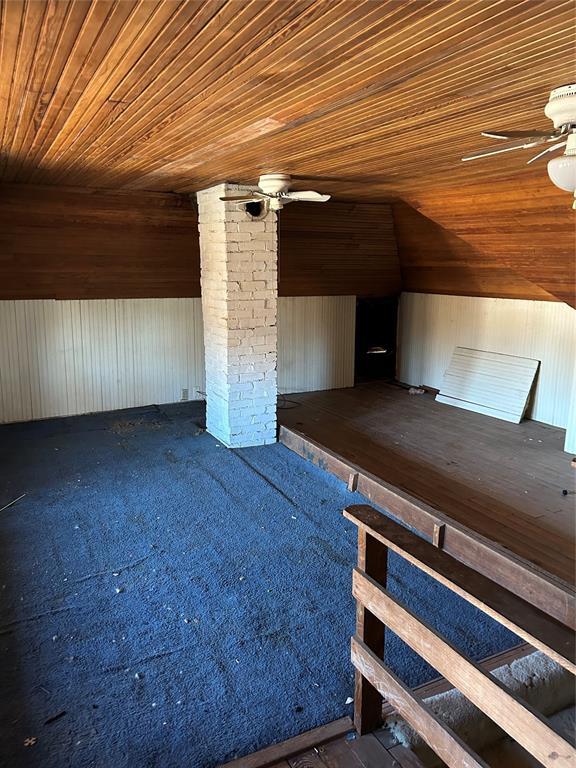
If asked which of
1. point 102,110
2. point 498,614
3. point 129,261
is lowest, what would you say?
point 498,614

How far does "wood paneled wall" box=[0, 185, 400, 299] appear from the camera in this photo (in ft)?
18.8

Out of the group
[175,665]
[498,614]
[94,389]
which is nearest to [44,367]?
[94,389]

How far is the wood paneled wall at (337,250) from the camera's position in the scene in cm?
668

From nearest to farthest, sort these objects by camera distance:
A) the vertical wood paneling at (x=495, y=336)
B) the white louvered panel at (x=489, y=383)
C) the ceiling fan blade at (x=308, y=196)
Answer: the ceiling fan blade at (x=308, y=196) → the vertical wood paneling at (x=495, y=336) → the white louvered panel at (x=489, y=383)

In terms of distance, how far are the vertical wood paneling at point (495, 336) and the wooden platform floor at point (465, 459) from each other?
366mm

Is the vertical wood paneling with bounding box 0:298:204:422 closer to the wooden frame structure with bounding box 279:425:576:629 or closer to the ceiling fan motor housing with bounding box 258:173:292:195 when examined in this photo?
the ceiling fan motor housing with bounding box 258:173:292:195

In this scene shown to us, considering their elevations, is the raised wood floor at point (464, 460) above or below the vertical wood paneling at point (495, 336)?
below

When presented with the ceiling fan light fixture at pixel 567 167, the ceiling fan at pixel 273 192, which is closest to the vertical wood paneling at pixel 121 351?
the ceiling fan at pixel 273 192

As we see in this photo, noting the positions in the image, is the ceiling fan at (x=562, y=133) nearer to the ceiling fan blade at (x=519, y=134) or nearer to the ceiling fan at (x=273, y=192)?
the ceiling fan blade at (x=519, y=134)

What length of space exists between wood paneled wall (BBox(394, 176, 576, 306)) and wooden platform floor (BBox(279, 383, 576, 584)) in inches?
59.5

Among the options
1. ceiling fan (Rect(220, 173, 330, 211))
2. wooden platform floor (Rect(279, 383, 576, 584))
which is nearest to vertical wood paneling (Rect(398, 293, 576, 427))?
wooden platform floor (Rect(279, 383, 576, 584))

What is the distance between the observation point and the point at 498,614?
1578 millimetres

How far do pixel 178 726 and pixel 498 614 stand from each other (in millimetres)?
1477

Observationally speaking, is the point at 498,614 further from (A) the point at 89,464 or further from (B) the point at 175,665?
(A) the point at 89,464
